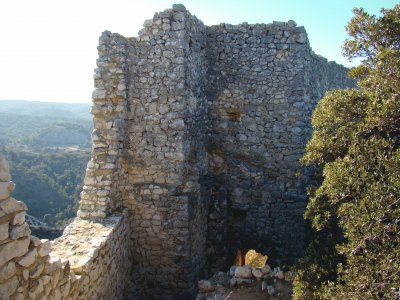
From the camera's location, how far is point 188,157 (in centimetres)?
809

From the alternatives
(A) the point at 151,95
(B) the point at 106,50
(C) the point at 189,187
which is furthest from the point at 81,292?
(B) the point at 106,50

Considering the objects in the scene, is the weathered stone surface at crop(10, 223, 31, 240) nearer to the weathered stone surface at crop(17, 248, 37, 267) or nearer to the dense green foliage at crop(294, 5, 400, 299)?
the weathered stone surface at crop(17, 248, 37, 267)

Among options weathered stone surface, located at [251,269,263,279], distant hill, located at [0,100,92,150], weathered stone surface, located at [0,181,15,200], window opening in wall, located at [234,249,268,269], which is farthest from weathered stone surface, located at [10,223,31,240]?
distant hill, located at [0,100,92,150]

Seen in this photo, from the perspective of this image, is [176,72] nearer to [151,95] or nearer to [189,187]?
[151,95]

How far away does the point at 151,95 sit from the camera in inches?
306

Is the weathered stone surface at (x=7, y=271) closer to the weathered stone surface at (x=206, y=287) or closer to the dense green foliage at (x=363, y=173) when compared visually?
the dense green foliage at (x=363, y=173)

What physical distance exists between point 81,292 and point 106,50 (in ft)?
15.3

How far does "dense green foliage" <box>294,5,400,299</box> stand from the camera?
4406mm

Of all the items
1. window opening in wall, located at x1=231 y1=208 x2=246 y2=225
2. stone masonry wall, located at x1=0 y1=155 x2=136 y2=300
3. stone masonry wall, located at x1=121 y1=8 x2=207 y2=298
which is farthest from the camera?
window opening in wall, located at x1=231 y1=208 x2=246 y2=225

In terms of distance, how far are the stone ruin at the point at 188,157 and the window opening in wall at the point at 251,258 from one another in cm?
54

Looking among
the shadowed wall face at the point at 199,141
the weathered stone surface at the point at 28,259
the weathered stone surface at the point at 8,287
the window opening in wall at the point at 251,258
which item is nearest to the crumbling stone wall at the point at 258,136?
the shadowed wall face at the point at 199,141

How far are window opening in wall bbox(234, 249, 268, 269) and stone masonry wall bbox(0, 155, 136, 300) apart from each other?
3412 millimetres

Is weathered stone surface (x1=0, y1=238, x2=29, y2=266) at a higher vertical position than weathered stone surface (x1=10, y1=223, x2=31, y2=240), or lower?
lower

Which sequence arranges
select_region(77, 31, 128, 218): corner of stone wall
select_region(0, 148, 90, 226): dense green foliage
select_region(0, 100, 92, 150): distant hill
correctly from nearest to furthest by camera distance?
select_region(77, 31, 128, 218): corner of stone wall → select_region(0, 148, 90, 226): dense green foliage → select_region(0, 100, 92, 150): distant hill
